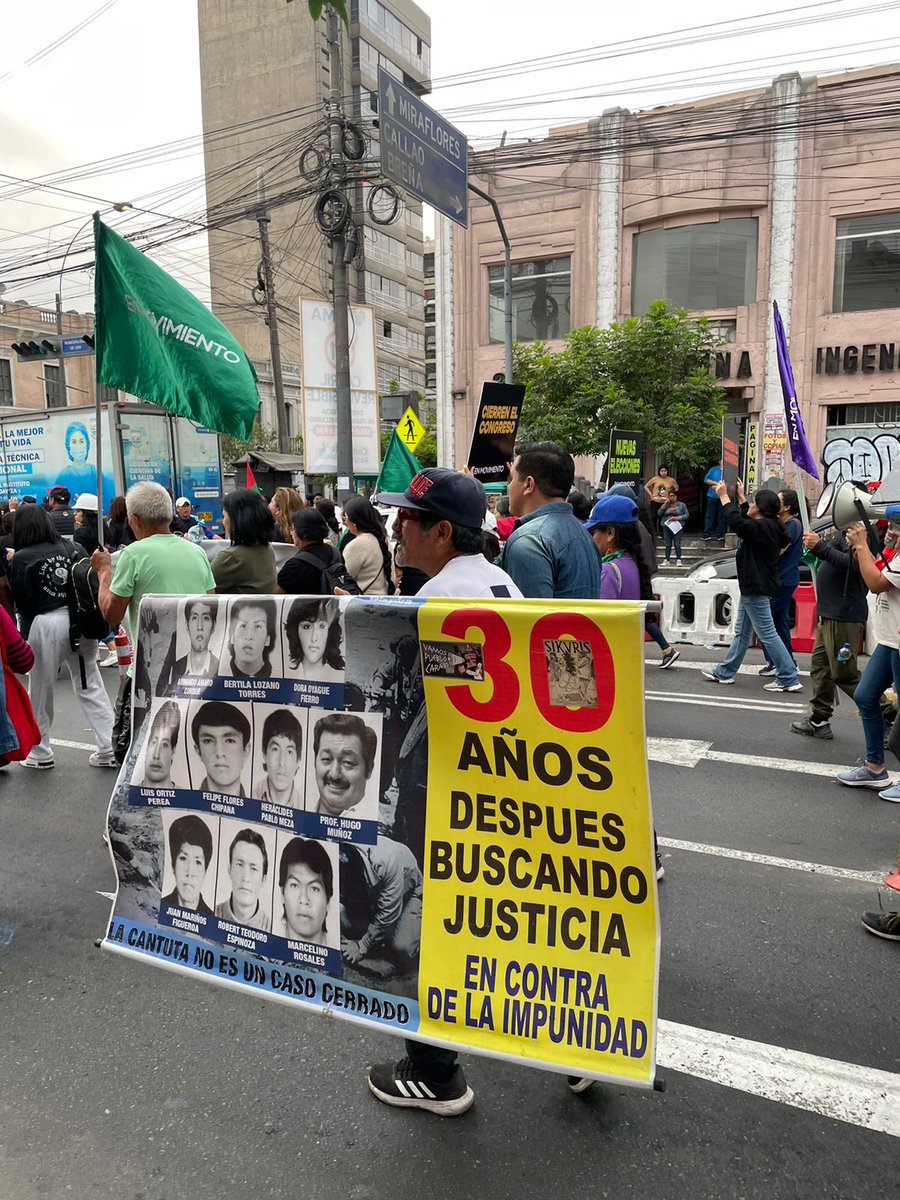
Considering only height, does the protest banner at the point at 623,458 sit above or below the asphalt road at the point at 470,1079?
above

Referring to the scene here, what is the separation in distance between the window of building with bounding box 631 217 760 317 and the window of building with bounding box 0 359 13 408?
132 feet

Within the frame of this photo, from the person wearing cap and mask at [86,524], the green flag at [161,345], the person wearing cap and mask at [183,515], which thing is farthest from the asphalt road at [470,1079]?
the person wearing cap and mask at [183,515]

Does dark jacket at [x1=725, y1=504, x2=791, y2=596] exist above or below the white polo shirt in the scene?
below

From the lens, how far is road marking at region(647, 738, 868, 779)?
591 centimetres

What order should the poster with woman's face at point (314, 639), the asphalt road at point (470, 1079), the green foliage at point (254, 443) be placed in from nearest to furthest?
the asphalt road at point (470, 1079) < the poster with woman's face at point (314, 639) < the green foliage at point (254, 443)

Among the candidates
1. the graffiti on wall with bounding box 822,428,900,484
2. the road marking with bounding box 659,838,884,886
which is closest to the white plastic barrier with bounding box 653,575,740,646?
the road marking with bounding box 659,838,884,886

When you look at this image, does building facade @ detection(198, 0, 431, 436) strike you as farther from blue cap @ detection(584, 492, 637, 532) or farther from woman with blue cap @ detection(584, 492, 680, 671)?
blue cap @ detection(584, 492, 637, 532)

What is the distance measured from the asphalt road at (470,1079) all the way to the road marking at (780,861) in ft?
0.11

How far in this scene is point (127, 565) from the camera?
4422 millimetres

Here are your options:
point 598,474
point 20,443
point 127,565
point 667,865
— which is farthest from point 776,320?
point 598,474

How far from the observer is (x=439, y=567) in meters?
2.75

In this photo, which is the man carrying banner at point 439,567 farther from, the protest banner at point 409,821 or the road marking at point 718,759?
the road marking at point 718,759

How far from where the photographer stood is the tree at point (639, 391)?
65.3 ft

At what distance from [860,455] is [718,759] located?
19536 mm
